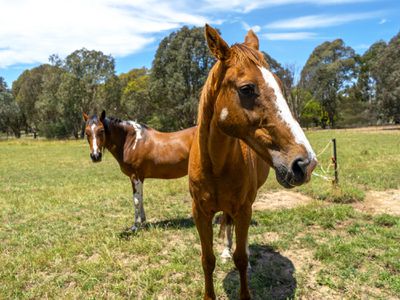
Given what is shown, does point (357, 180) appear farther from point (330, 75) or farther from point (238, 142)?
point (330, 75)

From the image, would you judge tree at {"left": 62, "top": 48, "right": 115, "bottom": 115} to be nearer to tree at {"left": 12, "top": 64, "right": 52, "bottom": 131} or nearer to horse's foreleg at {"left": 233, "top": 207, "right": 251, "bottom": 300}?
tree at {"left": 12, "top": 64, "right": 52, "bottom": 131}

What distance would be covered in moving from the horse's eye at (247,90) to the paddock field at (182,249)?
2422mm

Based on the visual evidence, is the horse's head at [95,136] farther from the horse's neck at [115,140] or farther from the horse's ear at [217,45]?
the horse's ear at [217,45]

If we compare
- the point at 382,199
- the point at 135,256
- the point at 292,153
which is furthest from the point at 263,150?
the point at 382,199

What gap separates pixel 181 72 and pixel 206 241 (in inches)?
1283

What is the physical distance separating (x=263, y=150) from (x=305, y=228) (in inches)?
150

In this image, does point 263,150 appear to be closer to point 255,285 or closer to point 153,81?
point 255,285

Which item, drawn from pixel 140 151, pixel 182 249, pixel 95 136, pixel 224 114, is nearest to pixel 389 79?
pixel 140 151

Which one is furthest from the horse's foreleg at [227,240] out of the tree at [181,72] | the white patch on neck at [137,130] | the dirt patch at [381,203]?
the tree at [181,72]

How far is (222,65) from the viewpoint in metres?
2.30

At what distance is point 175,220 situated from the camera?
6.33 meters

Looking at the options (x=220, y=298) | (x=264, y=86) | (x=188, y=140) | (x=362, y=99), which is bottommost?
(x=220, y=298)

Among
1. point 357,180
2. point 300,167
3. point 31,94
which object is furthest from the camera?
point 31,94

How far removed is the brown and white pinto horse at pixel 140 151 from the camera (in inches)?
245
